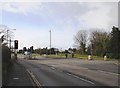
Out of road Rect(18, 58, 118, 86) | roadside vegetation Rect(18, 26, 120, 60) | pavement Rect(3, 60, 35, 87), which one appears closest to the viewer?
pavement Rect(3, 60, 35, 87)

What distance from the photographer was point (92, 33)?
137500mm

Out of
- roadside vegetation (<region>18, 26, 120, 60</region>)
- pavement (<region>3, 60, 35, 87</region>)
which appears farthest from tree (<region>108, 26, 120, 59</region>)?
pavement (<region>3, 60, 35, 87</region>)

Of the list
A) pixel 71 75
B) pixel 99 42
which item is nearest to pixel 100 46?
pixel 99 42

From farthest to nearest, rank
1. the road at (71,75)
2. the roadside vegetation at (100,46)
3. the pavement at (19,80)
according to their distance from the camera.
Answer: the roadside vegetation at (100,46)
the road at (71,75)
the pavement at (19,80)

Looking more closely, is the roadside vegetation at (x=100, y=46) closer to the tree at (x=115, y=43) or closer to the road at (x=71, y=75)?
the tree at (x=115, y=43)

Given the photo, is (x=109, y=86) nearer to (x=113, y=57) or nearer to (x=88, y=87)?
(x=88, y=87)

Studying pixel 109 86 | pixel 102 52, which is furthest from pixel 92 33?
pixel 109 86

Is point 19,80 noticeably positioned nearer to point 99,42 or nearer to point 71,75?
point 71,75

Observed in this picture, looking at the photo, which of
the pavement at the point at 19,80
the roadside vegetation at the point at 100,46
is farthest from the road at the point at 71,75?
the roadside vegetation at the point at 100,46

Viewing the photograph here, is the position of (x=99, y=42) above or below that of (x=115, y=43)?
above

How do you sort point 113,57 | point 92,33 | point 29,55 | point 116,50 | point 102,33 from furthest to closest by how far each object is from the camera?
point 92,33, point 102,33, point 29,55, point 116,50, point 113,57

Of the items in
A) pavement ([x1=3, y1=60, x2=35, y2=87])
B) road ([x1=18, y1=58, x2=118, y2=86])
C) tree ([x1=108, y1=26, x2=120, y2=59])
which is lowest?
pavement ([x1=3, y1=60, x2=35, y2=87])

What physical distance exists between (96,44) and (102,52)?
15.3 m

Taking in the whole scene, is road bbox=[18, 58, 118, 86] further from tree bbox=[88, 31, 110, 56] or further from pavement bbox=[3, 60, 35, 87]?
tree bbox=[88, 31, 110, 56]
